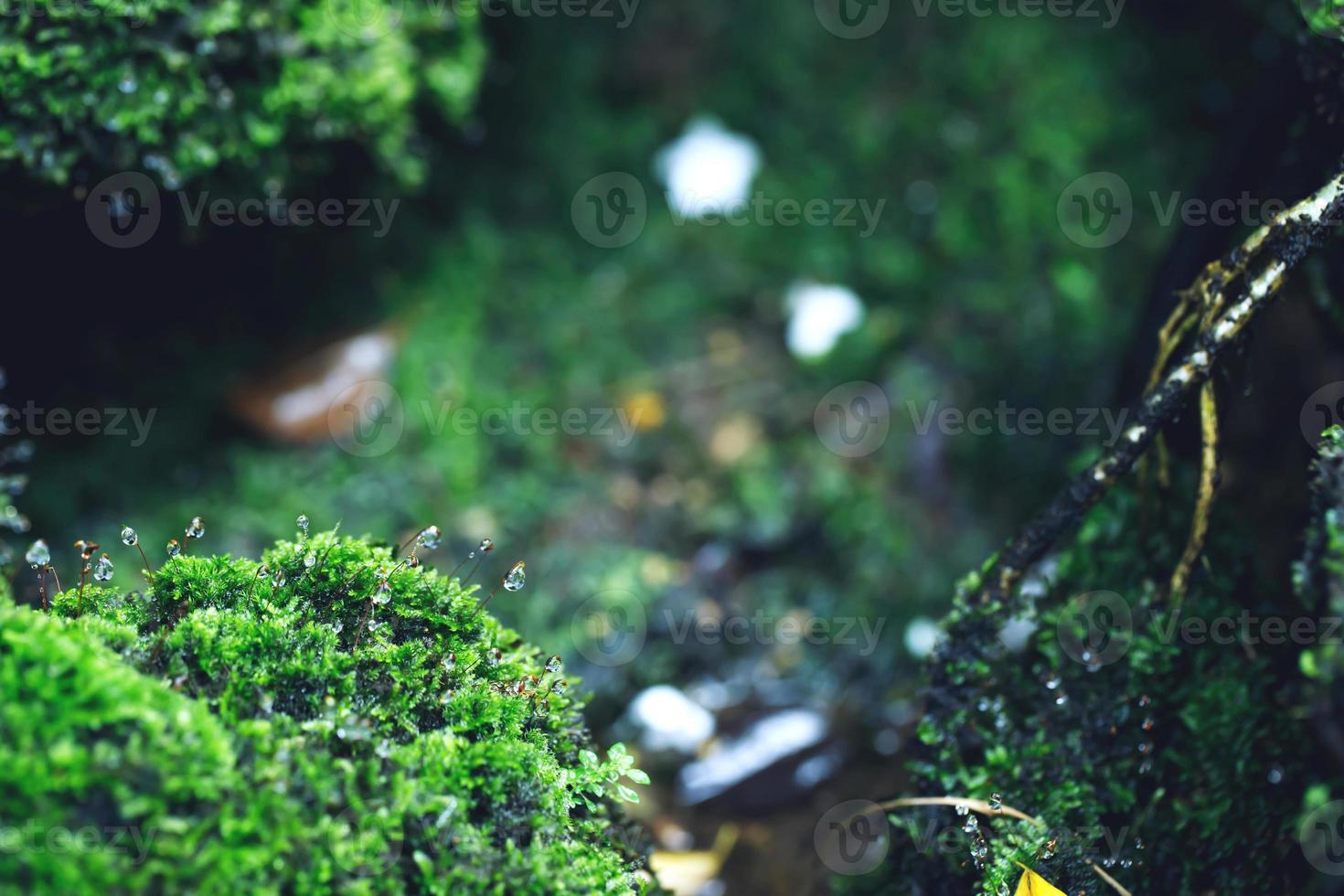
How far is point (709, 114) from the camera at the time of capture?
4.81m

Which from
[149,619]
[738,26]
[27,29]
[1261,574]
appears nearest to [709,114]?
[738,26]

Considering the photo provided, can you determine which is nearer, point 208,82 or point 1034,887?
point 1034,887

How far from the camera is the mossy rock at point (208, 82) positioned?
2783 millimetres

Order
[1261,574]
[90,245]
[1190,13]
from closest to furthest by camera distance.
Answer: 1. [1261,574]
2. [90,245]
3. [1190,13]

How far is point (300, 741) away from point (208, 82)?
92.1 inches

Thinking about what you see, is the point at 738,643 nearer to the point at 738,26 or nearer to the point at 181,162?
the point at 181,162

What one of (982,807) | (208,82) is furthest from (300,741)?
(208,82)

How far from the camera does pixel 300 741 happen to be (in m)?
1.79

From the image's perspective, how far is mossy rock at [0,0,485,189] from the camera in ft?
9.13

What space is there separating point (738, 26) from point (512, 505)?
2.79m

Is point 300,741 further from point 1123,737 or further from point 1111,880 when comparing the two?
point 1123,737

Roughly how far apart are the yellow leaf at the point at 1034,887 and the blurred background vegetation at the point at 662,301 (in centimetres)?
96

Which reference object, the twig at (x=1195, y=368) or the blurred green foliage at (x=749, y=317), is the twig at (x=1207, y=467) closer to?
the twig at (x=1195, y=368)

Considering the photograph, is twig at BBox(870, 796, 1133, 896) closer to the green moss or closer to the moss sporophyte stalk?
the green moss
